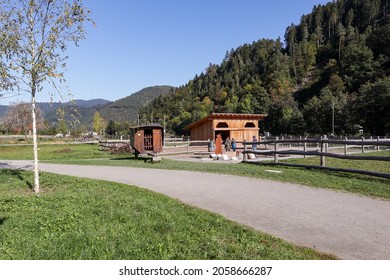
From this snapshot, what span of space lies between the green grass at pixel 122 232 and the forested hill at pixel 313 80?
177 ft

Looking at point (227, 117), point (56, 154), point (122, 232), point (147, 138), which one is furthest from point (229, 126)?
point (122, 232)

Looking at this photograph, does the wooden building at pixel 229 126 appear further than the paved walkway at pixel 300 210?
Yes

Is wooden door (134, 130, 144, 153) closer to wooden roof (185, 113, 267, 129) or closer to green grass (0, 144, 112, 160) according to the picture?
green grass (0, 144, 112, 160)

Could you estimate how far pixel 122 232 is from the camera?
17.0ft

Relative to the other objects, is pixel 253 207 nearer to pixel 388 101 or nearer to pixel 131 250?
pixel 131 250

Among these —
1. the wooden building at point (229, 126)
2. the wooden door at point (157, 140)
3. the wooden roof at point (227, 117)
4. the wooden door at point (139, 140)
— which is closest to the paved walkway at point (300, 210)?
the wooden door at point (139, 140)

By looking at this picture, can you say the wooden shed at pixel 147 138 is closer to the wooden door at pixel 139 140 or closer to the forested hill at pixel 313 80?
the wooden door at pixel 139 140

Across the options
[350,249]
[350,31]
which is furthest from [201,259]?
[350,31]

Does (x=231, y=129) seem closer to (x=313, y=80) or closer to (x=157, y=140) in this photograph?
(x=157, y=140)

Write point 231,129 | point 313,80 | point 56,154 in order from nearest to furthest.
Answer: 1. point 56,154
2. point 231,129
3. point 313,80

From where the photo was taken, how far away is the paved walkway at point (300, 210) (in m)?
4.88

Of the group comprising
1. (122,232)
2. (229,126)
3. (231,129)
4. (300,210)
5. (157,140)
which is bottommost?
(300,210)

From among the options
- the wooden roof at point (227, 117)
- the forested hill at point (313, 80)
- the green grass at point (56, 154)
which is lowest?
the green grass at point (56, 154)

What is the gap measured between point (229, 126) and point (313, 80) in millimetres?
99452
